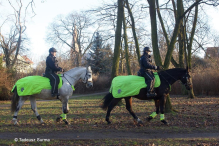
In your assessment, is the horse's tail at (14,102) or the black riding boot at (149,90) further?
the horse's tail at (14,102)

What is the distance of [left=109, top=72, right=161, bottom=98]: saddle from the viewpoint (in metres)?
8.02

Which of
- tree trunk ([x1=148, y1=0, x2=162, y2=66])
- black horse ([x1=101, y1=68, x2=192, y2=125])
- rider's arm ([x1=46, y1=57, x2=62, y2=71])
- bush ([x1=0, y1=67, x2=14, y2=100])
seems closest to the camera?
black horse ([x1=101, y1=68, x2=192, y2=125])

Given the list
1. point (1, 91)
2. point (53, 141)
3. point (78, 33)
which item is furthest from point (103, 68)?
point (53, 141)

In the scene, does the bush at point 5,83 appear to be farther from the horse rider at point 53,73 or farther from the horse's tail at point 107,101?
the horse's tail at point 107,101

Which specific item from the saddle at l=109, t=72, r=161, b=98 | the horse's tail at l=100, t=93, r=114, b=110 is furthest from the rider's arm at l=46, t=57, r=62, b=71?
the saddle at l=109, t=72, r=161, b=98

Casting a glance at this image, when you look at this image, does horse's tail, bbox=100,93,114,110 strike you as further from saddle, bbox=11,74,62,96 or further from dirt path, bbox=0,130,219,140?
saddle, bbox=11,74,62,96

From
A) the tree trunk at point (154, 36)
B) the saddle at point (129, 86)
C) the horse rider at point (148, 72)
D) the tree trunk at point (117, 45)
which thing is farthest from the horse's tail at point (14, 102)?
the tree trunk at point (154, 36)

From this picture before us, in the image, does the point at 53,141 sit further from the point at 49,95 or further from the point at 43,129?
the point at 49,95

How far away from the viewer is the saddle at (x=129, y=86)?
8.02 meters

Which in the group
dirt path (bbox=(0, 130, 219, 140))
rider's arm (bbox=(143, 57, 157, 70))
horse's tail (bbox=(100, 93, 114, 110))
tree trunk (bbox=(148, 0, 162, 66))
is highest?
tree trunk (bbox=(148, 0, 162, 66))

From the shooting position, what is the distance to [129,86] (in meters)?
Result: 8.09

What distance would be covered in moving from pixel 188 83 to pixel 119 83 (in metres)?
2.85

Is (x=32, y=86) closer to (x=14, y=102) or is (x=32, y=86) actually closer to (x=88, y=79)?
(x=14, y=102)

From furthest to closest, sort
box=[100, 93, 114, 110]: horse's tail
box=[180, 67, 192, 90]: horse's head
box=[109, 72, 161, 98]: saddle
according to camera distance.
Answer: box=[100, 93, 114, 110]: horse's tail < box=[180, 67, 192, 90]: horse's head < box=[109, 72, 161, 98]: saddle
